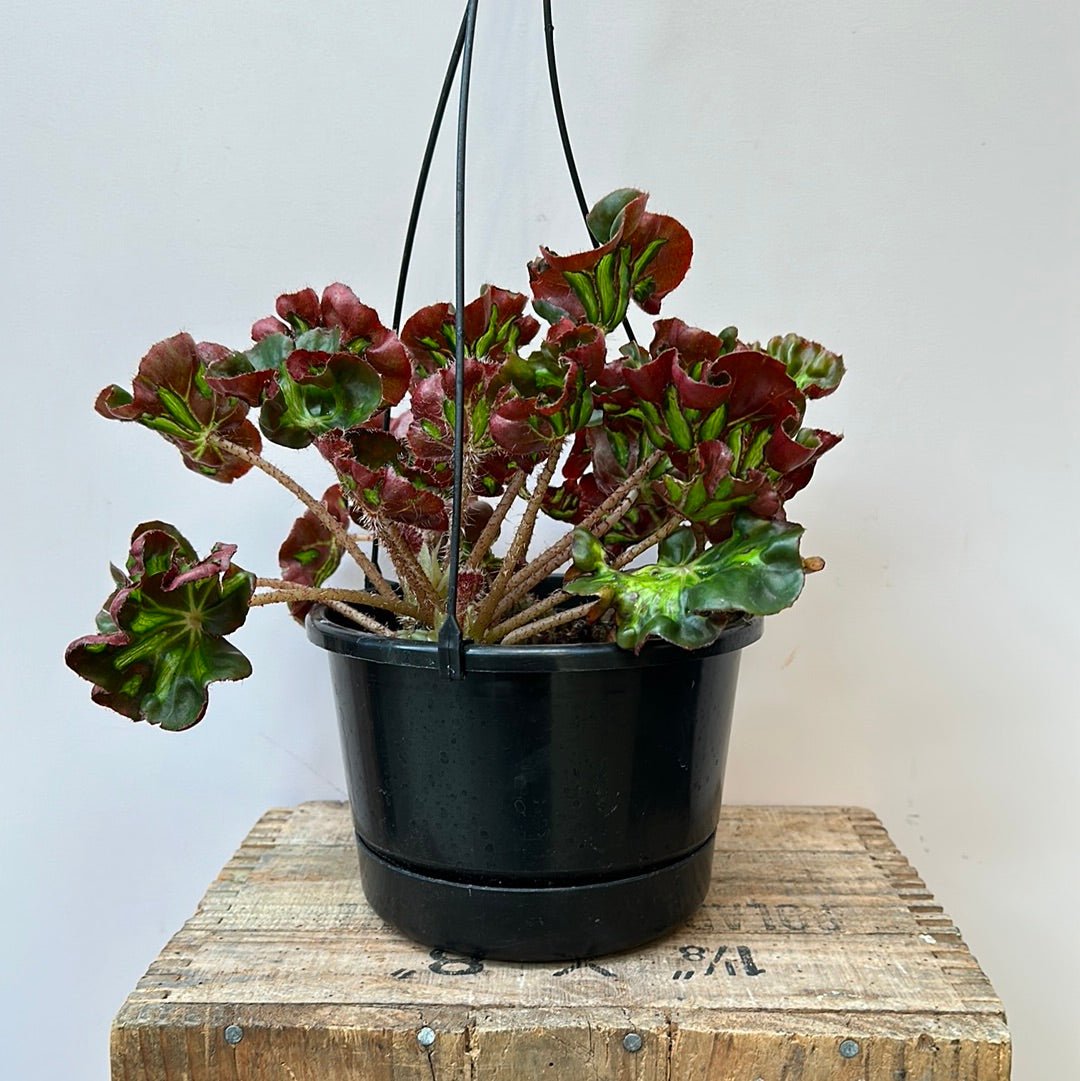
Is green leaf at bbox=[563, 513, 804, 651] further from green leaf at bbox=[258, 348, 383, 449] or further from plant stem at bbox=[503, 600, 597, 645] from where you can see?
green leaf at bbox=[258, 348, 383, 449]

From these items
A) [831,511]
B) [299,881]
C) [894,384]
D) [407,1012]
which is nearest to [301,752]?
[299,881]

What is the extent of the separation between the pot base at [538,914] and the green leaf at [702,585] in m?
0.18

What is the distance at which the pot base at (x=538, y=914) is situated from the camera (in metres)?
0.66

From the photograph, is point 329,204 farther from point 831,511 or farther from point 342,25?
point 831,511

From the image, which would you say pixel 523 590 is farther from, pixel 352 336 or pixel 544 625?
pixel 352 336

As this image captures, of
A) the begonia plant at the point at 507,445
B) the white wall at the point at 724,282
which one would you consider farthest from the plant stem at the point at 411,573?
the white wall at the point at 724,282

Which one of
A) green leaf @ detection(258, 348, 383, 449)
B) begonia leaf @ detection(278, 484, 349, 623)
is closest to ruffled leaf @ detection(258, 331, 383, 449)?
green leaf @ detection(258, 348, 383, 449)

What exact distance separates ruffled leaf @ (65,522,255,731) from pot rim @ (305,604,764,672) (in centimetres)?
7

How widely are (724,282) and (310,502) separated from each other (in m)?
0.47

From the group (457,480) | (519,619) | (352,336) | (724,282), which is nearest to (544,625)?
(519,619)

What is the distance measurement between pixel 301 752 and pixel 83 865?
256 mm

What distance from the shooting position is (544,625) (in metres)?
0.67

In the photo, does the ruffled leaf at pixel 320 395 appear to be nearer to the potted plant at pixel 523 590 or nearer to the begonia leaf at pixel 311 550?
the potted plant at pixel 523 590

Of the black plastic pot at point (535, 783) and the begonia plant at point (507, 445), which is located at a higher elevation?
the begonia plant at point (507, 445)
